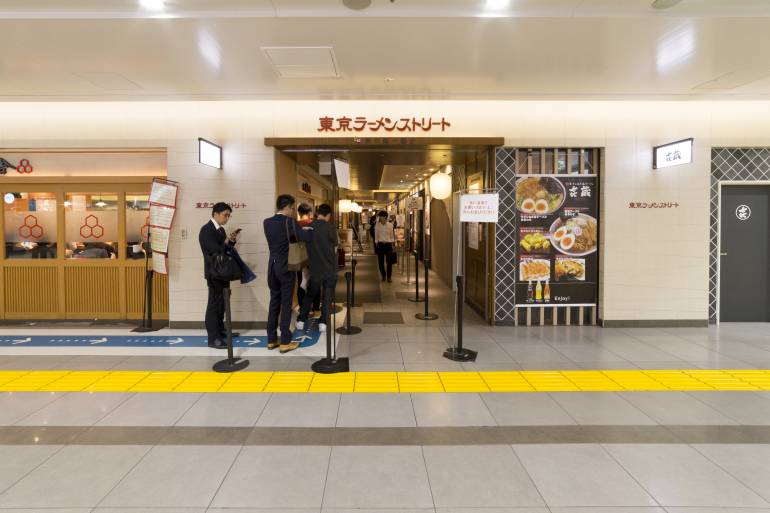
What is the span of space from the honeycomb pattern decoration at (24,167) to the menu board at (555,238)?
713 cm

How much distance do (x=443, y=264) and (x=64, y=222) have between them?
7771mm

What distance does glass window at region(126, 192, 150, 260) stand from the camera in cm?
663

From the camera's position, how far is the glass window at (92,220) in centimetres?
666

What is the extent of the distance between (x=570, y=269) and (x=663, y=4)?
12.0 feet

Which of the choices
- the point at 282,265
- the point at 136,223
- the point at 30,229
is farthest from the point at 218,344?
the point at 30,229

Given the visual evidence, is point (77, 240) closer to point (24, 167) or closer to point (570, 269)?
point (24, 167)

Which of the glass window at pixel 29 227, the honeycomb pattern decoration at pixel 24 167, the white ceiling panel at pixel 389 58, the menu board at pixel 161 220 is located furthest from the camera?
the glass window at pixel 29 227

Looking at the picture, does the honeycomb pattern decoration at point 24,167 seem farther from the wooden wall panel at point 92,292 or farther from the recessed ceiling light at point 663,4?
the recessed ceiling light at point 663,4

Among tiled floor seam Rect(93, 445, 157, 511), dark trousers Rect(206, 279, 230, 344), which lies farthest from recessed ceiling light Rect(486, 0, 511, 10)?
tiled floor seam Rect(93, 445, 157, 511)

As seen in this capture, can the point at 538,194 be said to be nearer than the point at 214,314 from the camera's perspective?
No

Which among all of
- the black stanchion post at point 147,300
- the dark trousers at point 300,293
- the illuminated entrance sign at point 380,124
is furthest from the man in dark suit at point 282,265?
the black stanchion post at point 147,300

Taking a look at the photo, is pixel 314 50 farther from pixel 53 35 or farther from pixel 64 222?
pixel 64 222

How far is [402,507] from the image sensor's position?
235 centimetres

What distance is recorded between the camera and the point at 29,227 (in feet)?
21.9
